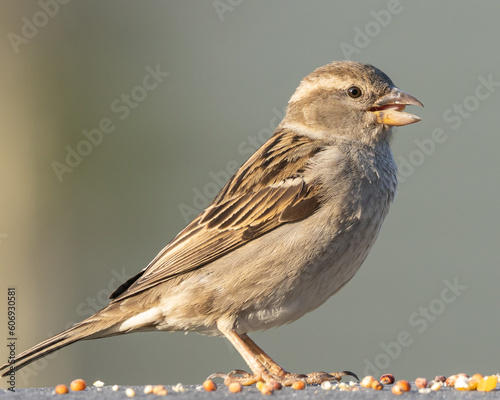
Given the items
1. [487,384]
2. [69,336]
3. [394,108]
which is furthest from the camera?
[394,108]

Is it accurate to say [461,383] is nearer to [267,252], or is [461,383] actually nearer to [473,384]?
[473,384]

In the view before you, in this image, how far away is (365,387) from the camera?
3938 millimetres

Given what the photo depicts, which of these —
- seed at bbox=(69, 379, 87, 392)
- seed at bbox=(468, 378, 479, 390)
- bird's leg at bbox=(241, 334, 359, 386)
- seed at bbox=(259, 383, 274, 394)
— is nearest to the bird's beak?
bird's leg at bbox=(241, 334, 359, 386)

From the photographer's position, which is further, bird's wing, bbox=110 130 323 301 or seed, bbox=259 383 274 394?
bird's wing, bbox=110 130 323 301

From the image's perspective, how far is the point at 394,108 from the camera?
16.7 ft

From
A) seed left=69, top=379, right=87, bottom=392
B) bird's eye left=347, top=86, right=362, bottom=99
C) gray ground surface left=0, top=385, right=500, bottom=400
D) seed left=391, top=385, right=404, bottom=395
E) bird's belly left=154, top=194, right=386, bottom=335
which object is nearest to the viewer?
gray ground surface left=0, top=385, right=500, bottom=400

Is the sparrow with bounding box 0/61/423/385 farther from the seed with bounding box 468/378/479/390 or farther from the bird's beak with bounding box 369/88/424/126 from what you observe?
the seed with bounding box 468/378/479/390

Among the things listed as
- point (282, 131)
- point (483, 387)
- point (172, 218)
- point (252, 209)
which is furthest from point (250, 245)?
point (172, 218)

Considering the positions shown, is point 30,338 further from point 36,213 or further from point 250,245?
point 250,245

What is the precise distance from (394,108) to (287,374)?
1.78 m

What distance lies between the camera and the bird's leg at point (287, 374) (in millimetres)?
4477

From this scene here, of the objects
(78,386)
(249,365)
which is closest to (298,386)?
(249,365)

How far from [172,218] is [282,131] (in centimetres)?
359

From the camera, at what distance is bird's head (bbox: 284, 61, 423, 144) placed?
504 centimetres
